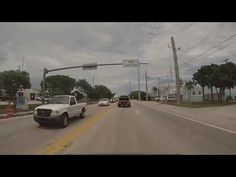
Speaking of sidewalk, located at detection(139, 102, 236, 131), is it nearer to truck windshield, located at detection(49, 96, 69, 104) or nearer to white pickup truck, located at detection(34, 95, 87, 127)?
white pickup truck, located at detection(34, 95, 87, 127)

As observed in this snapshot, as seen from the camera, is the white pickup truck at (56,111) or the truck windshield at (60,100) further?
the truck windshield at (60,100)

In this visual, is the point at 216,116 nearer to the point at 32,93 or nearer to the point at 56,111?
the point at 56,111

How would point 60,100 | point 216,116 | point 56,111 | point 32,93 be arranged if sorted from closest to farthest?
point 56,111
point 60,100
point 216,116
point 32,93

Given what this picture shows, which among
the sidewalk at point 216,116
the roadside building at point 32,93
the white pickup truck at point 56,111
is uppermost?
the roadside building at point 32,93

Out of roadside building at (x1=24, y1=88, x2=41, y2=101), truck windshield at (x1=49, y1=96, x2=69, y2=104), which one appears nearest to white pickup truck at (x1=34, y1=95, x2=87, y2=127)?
truck windshield at (x1=49, y1=96, x2=69, y2=104)

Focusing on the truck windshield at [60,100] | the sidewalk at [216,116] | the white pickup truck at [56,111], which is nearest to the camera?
the white pickup truck at [56,111]

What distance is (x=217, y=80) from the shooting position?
60312 millimetres

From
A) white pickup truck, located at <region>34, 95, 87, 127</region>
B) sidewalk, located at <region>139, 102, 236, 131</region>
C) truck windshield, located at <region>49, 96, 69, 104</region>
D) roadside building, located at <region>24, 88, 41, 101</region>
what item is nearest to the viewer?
white pickup truck, located at <region>34, 95, 87, 127</region>

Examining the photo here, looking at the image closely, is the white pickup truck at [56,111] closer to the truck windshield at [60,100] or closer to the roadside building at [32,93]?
the truck windshield at [60,100]

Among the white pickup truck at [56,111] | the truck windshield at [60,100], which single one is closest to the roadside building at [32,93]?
the truck windshield at [60,100]

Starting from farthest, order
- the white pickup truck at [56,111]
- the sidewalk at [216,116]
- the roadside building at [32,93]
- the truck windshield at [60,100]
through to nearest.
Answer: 1. the roadside building at [32,93]
2. the truck windshield at [60,100]
3. the sidewalk at [216,116]
4. the white pickup truck at [56,111]

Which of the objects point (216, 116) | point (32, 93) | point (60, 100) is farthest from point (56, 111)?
point (32, 93)
